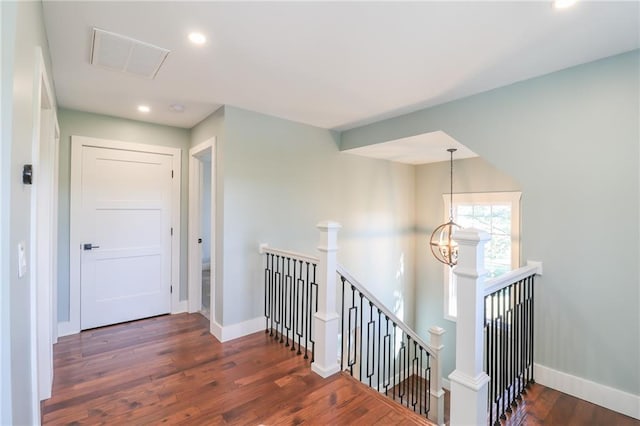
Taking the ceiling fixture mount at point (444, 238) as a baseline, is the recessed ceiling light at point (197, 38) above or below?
above

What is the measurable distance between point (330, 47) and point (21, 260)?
6.80 feet

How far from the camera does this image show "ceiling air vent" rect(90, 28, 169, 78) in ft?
6.71

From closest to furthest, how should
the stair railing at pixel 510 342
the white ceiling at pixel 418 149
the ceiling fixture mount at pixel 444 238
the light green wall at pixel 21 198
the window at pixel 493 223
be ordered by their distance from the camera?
the light green wall at pixel 21 198, the stair railing at pixel 510 342, the white ceiling at pixel 418 149, the window at pixel 493 223, the ceiling fixture mount at pixel 444 238

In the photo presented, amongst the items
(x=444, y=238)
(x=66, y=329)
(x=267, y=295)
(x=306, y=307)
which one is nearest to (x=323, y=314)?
(x=306, y=307)

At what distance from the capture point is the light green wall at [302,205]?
3.31m

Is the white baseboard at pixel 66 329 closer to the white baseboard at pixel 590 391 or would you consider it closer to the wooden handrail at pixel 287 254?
the wooden handrail at pixel 287 254

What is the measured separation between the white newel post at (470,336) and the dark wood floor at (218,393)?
443 mm

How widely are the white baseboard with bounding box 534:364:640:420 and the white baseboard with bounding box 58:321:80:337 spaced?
15.0ft

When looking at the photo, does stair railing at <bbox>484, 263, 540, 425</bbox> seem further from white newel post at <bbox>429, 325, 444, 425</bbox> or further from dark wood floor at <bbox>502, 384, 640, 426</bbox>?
white newel post at <bbox>429, 325, 444, 425</bbox>

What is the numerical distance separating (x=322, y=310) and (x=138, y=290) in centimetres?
256

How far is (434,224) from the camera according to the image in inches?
207

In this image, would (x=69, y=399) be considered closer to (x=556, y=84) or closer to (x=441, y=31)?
(x=441, y=31)

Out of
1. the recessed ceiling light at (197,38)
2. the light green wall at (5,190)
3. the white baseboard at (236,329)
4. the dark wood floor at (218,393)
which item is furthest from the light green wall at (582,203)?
the light green wall at (5,190)

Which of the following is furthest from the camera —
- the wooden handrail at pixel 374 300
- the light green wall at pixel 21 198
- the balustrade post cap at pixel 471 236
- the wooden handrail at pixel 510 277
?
the wooden handrail at pixel 374 300
